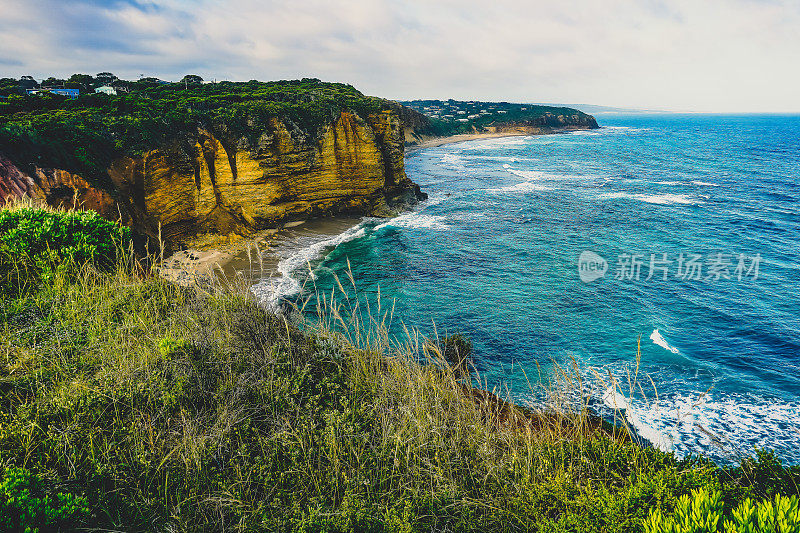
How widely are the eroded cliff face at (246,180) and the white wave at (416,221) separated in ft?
5.95

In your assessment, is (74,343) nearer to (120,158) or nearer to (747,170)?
(120,158)

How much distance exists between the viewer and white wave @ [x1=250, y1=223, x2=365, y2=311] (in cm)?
1962

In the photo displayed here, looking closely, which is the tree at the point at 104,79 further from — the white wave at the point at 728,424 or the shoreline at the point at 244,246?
the white wave at the point at 728,424

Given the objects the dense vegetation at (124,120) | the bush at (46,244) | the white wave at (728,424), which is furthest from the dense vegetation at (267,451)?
the dense vegetation at (124,120)

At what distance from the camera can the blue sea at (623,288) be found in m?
13.4

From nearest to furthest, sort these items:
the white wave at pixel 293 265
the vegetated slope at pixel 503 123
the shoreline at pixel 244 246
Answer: the white wave at pixel 293 265 < the shoreline at pixel 244 246 < the vegetated slope at pixel 503 123

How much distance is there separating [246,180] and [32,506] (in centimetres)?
2662

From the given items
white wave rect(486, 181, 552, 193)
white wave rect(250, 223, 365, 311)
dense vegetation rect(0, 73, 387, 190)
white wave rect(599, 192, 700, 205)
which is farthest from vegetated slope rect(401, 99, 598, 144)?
white wave rect(250, 223, 365, 311)

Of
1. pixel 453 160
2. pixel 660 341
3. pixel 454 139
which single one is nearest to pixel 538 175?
pixel 453 160

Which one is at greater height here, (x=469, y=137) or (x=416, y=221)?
(x=469, y=137)

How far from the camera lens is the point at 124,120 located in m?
23.1

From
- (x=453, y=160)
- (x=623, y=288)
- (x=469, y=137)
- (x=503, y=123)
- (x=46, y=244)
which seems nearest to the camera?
(x=46, y=244)

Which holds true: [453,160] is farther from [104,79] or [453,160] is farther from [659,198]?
[104,79]

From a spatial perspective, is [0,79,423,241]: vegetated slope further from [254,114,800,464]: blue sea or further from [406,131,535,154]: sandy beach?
[406,131,535,154]: sandy beach
